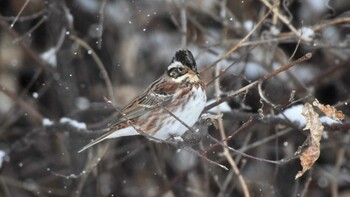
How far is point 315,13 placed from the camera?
15.9 feet

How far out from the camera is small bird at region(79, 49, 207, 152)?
10.6ft

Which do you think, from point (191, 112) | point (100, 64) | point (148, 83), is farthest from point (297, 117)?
point (148, 83)

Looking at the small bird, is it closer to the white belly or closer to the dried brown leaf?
the white belly

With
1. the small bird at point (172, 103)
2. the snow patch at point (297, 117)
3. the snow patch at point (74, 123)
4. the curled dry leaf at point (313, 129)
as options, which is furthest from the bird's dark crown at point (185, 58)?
the snow patch at point (74, 123)

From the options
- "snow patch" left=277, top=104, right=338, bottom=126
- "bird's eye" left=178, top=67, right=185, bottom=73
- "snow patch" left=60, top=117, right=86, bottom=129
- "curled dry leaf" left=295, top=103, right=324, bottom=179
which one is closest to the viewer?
→ "curled dry leaf" left=295, top=103, right=324, bottom=179

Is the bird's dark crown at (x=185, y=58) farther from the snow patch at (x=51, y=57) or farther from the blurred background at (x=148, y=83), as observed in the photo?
the snow patch at (x=51, y=57)

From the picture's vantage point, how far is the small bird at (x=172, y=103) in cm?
324

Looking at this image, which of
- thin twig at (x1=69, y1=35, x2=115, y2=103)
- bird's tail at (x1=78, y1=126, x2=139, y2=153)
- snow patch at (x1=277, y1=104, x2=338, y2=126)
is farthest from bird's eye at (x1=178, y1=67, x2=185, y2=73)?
thin twig at (x1=69, y1=35, x2=115, y2=103)

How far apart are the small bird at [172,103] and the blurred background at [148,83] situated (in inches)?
27.0

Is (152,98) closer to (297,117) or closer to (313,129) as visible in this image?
(297,117)

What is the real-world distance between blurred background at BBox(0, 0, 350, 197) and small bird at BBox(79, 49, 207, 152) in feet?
2.25

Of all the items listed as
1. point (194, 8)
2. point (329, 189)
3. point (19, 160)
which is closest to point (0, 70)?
point (19, 160)

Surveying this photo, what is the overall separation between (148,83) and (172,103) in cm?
168

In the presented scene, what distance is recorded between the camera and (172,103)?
3.35 metres
